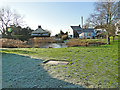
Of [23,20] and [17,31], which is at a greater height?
[23,20]

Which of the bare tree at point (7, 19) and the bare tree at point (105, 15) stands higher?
the bare tree at point (7, 19)

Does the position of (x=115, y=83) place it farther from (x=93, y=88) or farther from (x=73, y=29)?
(x=73, y=29)

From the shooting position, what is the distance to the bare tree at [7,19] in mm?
22266

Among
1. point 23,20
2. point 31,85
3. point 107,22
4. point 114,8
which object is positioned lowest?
point 31,85

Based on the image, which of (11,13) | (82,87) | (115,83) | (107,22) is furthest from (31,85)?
(11,13)

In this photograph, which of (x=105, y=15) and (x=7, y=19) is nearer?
(x=105, y=15)

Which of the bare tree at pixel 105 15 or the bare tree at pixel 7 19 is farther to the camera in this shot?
the bare tree at pixel 7 19

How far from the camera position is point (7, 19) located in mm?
23203

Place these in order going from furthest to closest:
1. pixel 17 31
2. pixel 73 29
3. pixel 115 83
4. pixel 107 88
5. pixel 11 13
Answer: pixel 73 29, pixel 11 13, pixel 17 31, pixel 115 83, pixel 107 88

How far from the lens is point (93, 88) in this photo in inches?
74.0

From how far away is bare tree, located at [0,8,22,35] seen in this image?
877 inches

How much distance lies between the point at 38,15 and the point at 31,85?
7.99 metres

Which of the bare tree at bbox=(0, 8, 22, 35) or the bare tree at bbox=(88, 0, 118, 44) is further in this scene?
the bare tree at bbox=(0, 8, 22, 35)

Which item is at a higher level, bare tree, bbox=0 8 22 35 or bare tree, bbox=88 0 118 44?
bare tree, bbox=0 8 22 35
